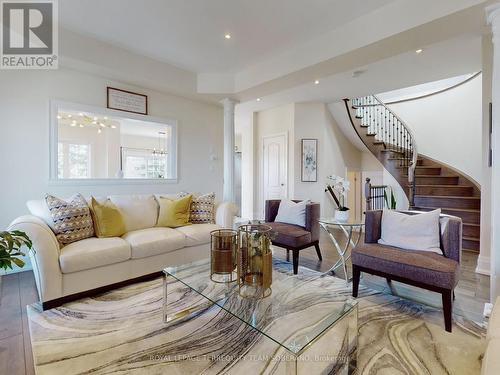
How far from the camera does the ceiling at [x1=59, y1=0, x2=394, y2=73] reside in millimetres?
2619

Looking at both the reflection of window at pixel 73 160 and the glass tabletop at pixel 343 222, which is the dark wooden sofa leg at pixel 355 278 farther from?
the reflection of window at pixel 73 160

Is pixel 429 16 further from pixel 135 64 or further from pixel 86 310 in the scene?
pixel 86 310

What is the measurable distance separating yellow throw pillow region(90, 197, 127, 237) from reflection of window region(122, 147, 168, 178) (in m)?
5.59

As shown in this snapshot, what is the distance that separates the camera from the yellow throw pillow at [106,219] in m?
2.64

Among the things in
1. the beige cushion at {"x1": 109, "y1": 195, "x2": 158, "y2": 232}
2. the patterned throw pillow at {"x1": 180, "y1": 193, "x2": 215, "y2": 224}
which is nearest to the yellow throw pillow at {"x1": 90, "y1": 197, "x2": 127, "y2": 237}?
the beige cushion at {"x1": 109, "y1": 195, "x2": 158, "y2": 232}

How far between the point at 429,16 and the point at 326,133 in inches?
142

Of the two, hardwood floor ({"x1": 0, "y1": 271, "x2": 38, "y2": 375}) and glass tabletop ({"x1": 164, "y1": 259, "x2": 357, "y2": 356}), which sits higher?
glass tabletop ({"x1": 164, "y1": 259, "x2": 357, "y2": 356})

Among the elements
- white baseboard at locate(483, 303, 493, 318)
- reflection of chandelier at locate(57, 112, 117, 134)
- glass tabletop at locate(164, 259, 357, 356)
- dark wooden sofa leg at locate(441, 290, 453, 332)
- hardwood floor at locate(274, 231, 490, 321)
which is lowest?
hardwood floor at locate(274, 231, 490, 321)

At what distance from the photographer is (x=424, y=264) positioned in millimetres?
1944

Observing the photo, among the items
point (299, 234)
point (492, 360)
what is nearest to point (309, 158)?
point (299, 234)

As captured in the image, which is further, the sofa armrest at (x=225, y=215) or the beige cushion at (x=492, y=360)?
the sofa armrest at (x=225, y=215)

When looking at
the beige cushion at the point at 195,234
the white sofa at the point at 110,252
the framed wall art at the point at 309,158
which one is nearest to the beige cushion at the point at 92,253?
the white sofa at the point at 110,252

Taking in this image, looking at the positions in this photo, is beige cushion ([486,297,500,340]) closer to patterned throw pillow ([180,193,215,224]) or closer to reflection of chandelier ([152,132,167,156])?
patterned throw pillow ([180,193,215,224])

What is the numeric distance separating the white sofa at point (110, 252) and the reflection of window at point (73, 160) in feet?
14.4
